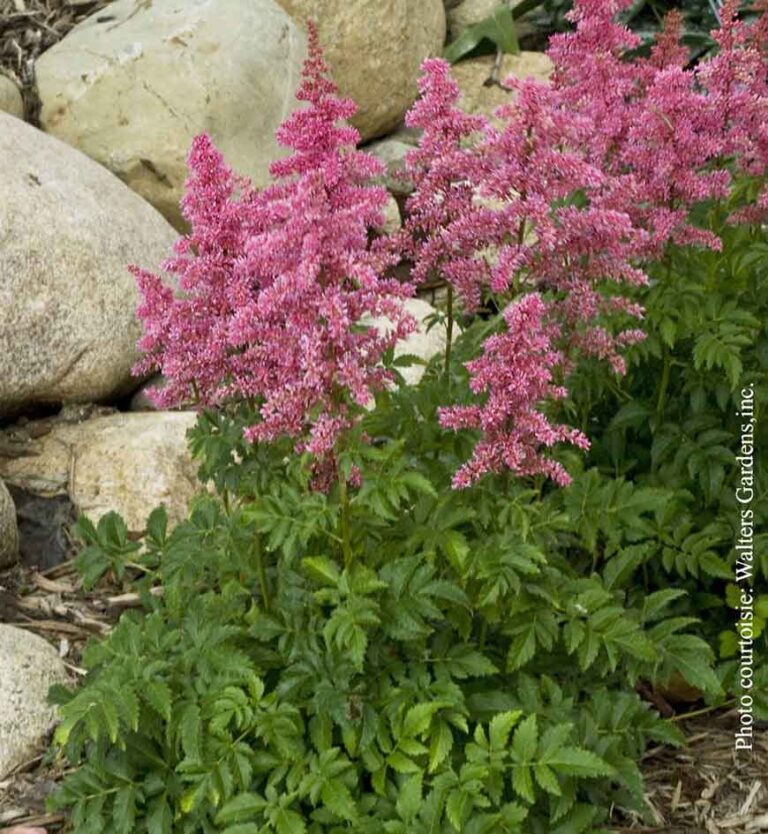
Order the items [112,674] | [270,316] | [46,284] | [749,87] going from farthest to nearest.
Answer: [46,284] → [749,87] → [112,674] → [270,316]

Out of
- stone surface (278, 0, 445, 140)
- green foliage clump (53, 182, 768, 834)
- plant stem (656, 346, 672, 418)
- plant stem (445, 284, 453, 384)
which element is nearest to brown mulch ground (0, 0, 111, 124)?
stone surface (278, 0, 445, 140)

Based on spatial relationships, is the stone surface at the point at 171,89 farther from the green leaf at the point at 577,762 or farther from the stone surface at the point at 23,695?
the green leaf at the point at 577,762

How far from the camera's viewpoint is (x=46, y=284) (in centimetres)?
507

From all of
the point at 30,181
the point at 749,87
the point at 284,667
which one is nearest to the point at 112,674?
the point at 284,667

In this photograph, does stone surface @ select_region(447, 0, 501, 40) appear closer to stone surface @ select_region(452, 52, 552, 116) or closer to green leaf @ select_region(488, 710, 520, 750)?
stone surface @ select_region(452, 52, 552, 116)

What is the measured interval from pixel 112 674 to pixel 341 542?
22.8 inches

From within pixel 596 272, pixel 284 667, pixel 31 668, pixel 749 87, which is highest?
pixel 749 87

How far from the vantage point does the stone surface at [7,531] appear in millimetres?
4391

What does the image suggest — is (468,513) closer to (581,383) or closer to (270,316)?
(270,316)

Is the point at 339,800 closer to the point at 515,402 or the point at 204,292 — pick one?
the point at 515,402

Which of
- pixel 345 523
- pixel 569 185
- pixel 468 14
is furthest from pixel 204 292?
pixel 468 14

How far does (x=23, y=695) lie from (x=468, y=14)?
6511 millimetres

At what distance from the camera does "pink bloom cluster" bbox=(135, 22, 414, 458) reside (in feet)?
8.75

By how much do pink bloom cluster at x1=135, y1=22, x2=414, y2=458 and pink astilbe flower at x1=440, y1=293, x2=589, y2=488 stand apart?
0.21 m
